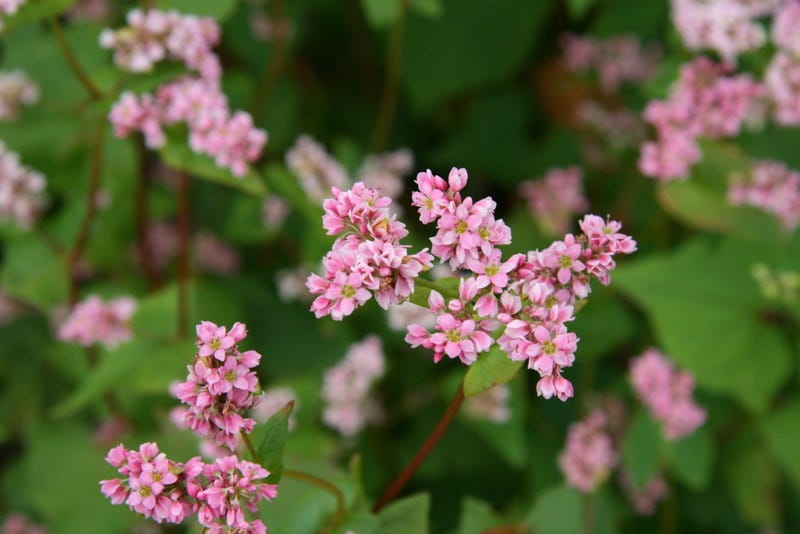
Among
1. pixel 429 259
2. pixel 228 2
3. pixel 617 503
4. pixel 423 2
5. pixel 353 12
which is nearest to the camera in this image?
pixel 429 259

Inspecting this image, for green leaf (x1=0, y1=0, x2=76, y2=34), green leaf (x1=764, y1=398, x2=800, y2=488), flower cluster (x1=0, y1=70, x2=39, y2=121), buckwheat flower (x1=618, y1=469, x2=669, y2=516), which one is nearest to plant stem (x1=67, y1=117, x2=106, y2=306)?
flower cluster (x1=0, y1=70, x2=39, y2=121)

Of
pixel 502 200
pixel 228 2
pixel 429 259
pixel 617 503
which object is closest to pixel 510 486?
pixel 617 503

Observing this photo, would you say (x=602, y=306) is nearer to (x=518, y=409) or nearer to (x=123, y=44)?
(x=518, y=409)

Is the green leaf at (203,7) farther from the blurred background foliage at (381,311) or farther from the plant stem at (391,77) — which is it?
the plant stem at (391,77)

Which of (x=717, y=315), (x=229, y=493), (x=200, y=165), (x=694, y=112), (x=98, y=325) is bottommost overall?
(x=229, y=493)

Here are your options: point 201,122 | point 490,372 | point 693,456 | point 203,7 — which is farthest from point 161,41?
point 693,456

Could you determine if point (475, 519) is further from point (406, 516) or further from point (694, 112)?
point (694, 112)

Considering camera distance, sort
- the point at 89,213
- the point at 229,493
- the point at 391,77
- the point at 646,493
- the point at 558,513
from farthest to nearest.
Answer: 1. the point at 391,77
2. the point at 646,493
3. the point at 89,213
4. the point at 558,513
5. the point at 229,493
